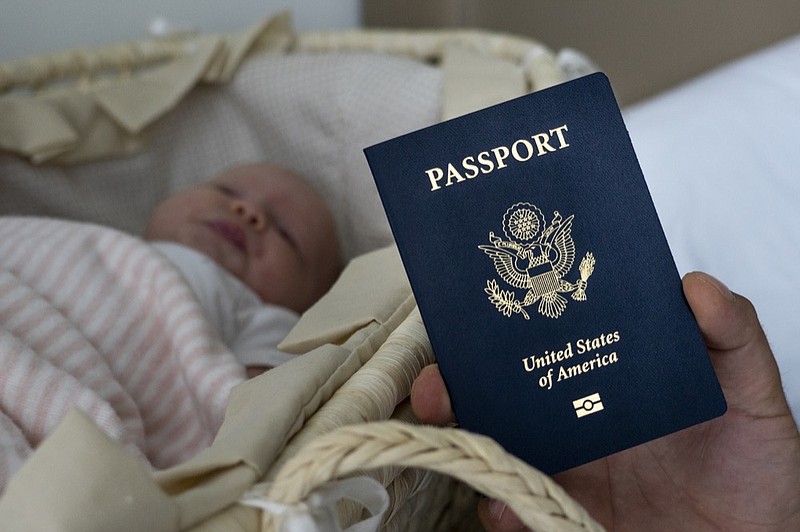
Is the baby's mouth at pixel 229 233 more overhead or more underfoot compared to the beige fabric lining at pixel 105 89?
more underfoot

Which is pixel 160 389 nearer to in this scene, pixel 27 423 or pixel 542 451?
pixel 27 423

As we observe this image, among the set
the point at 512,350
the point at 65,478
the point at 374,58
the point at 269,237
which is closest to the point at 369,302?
the point at 512,350

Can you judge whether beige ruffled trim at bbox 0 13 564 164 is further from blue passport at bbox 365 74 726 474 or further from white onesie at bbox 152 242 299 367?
blue passport at bbox 365 74 726 474

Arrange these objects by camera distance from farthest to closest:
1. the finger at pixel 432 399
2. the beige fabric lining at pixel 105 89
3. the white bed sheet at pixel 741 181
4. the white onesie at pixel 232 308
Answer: the beige fabric lining at pixel 105 89
the white onesie at pixel 232 308
the white bed sheet at pixel 741 181
the finger at pixel 432 399

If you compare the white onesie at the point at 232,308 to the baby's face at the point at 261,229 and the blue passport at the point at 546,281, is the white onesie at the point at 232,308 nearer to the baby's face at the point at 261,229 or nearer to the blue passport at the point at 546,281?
the baby's face at the point at 261,229

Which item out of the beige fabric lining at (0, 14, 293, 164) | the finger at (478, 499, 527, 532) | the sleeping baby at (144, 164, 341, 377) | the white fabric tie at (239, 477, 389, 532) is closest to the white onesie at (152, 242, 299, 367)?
the sleeping baby at (144, 164, 341, 377)

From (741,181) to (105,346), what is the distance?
72cm

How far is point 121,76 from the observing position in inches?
54.2

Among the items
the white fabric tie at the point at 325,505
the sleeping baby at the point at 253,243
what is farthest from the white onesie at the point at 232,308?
the white fabric tie at the point at 325,505

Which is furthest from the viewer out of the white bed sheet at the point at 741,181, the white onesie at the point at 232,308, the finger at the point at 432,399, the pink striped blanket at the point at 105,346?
the white onesie at the point at 232,308

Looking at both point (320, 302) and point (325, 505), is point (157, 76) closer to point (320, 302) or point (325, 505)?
point (320, 302)

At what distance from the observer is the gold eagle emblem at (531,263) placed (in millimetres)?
548

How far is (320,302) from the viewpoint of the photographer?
31.0 inches

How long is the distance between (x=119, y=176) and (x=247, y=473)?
3.12 feet
